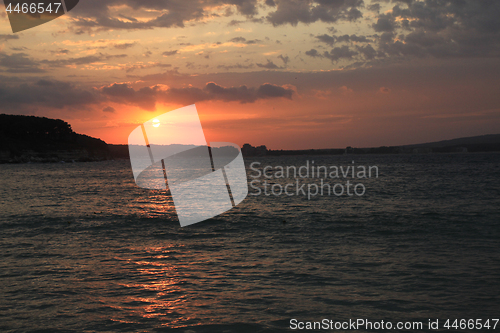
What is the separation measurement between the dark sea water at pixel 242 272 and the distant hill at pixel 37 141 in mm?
165867

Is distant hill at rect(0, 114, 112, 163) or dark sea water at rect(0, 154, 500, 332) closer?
dark sea water at rect(0, 154, 500, 332)

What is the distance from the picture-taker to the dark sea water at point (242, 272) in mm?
7117

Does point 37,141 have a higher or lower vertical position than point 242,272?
higher

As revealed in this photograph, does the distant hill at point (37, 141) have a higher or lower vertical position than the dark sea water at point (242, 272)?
higher

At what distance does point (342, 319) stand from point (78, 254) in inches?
361

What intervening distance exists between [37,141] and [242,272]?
633 feet

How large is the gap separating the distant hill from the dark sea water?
165867 millimetres

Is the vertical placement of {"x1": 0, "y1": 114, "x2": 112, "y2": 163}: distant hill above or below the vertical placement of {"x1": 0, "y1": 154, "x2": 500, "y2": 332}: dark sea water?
above

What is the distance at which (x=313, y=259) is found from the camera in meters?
11.2

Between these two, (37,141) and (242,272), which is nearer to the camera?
(242,272)

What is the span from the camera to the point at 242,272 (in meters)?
9.88

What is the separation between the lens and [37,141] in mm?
173125

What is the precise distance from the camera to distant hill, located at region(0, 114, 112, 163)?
519ft

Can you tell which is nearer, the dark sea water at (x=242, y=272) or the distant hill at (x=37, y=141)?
the dark sea water at (x=242, y=272)
